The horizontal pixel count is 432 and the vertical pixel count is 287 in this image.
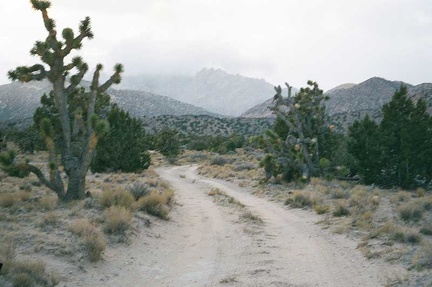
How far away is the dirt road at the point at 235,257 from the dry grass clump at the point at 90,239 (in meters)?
0.30

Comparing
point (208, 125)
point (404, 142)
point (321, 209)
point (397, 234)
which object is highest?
point (208, 125)

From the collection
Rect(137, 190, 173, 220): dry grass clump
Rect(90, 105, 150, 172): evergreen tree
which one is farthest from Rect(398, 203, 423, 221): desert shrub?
Rect(90, 105, 150, 172): evergreen tree

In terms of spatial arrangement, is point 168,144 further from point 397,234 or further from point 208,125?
point 397,234

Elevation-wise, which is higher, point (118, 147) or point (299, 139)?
point (299, 139)

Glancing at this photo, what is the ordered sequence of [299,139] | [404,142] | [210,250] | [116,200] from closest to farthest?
[210,250], [116,200], [404,142], [299,139]

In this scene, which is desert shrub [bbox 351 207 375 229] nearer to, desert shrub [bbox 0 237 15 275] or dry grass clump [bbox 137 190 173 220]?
dry grass clump [bbox 137 190 173 220]

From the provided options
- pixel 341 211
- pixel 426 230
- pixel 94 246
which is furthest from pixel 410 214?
pixel 94 246

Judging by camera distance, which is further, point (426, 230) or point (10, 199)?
point (10, 199)

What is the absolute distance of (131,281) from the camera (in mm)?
7500

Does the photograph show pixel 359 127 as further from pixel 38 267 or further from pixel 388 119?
pixel 38 267

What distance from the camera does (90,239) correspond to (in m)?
8.58

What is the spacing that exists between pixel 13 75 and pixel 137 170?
58.9 feet

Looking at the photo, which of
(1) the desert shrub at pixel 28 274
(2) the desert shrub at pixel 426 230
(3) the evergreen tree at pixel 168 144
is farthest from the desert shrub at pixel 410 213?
(3) the evergreen tree at pixel 168 144

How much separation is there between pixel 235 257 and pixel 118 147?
21.8m
